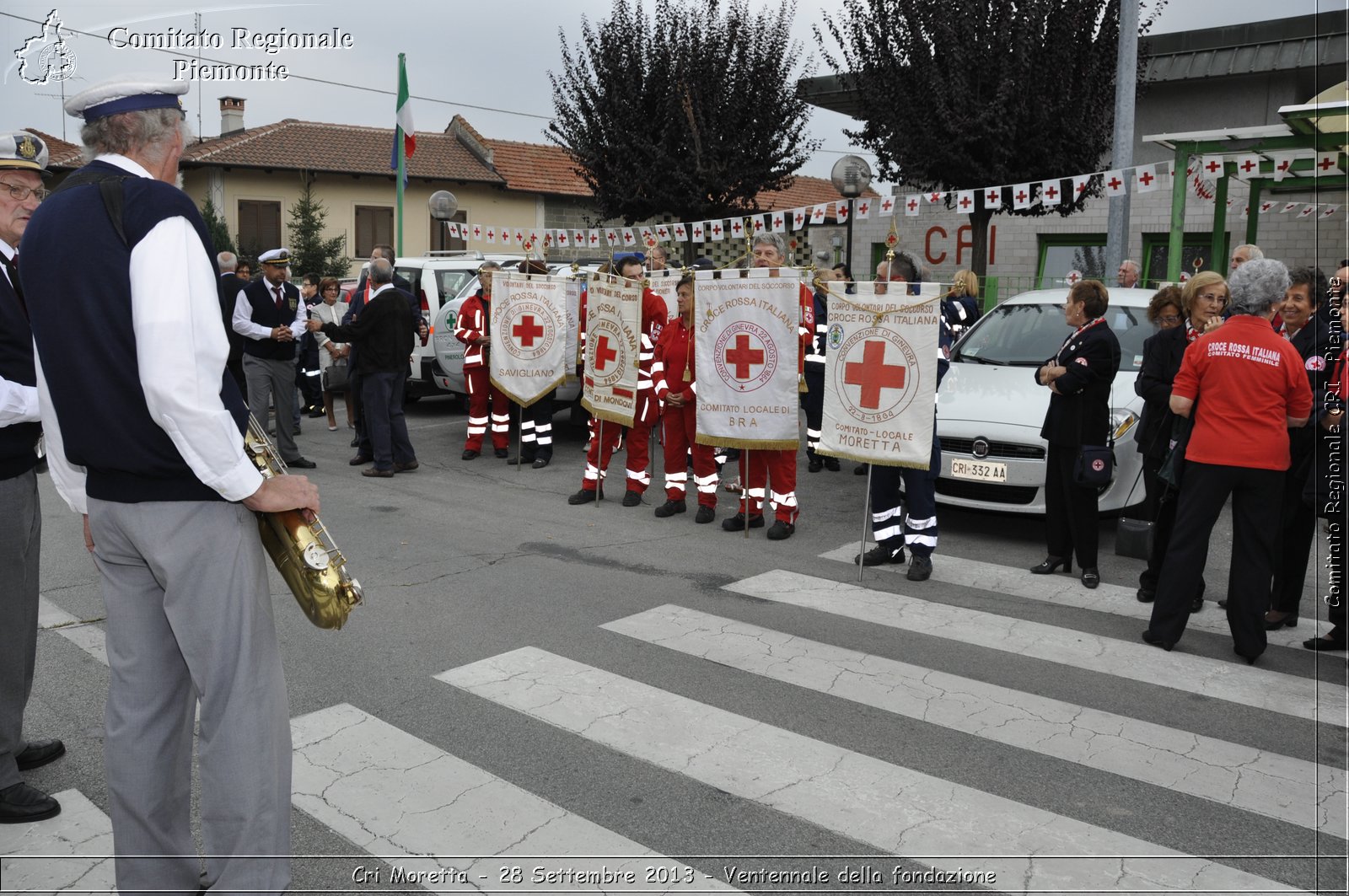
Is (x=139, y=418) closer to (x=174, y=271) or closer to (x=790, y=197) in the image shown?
(x=174, y=271)

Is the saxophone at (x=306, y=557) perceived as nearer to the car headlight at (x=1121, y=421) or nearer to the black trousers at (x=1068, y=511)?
the black trousers at (x=1068, y=511)

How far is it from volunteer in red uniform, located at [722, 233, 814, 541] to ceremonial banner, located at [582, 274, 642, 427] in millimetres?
1308

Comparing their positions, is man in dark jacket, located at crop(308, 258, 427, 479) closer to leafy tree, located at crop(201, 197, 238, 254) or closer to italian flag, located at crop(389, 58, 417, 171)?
italian flag, located at crop(389, 58, 417, 171)

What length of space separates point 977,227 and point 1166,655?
1350 cm

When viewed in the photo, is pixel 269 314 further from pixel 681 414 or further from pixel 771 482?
pixel 771 482

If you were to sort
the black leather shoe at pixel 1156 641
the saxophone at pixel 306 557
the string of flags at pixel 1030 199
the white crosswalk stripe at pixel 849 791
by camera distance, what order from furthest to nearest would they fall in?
the string of flags at pixel 1030 199, the black leather shoe at pixel 1156 641, the white crosswalk stripe at pixel 849 791, the saxophone at pixel 306 557

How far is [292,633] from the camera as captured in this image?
18.9 ft

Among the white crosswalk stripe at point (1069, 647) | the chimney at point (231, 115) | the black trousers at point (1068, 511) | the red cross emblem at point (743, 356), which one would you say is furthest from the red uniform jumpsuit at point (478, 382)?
the chimney at point (231, 115)

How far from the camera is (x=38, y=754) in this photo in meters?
4.09

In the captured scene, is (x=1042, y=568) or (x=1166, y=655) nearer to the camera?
(x=1166, y=655)

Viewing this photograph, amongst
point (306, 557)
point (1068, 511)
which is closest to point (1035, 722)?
point (1068, 511)

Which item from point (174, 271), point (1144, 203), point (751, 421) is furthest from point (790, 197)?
point (174, 271)

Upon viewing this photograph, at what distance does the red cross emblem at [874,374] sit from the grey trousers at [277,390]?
654 centimetres

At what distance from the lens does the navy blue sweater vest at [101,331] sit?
2615 millimetres
